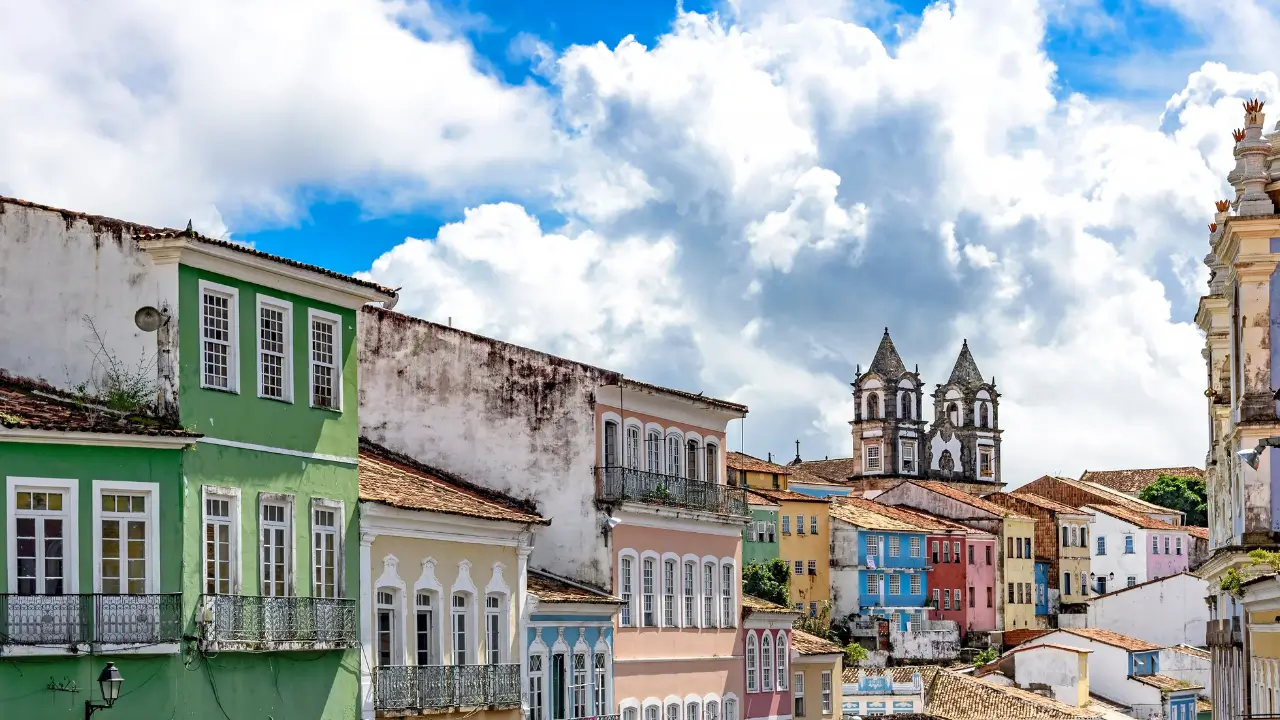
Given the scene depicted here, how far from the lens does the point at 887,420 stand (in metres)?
175

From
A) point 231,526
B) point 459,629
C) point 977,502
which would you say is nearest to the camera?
point 231,526

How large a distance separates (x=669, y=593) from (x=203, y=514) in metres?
20.5

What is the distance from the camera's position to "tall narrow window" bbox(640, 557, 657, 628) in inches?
1811

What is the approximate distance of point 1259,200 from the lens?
104 feet

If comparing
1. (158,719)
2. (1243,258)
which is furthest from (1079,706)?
(158,719)

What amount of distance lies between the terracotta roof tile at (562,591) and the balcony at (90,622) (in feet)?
42.5

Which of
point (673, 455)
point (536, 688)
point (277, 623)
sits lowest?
point (536, 688)

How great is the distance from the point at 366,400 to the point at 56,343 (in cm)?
1303

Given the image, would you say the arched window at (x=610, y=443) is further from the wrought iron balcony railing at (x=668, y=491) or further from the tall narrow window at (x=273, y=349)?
the tall narrow window at (x=273, y=349)

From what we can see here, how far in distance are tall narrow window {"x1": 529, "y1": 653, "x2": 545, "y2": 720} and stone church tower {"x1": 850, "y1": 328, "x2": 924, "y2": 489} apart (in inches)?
5248

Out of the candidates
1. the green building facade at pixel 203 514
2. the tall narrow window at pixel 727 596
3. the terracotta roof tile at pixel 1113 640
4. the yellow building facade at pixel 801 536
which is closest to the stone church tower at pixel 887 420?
the yellow building facade at pixel 801 536

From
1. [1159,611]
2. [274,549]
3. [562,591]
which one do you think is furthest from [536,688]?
[1159,611]

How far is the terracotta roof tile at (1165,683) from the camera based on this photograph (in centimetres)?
8419

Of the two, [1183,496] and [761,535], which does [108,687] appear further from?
[1183,496]
